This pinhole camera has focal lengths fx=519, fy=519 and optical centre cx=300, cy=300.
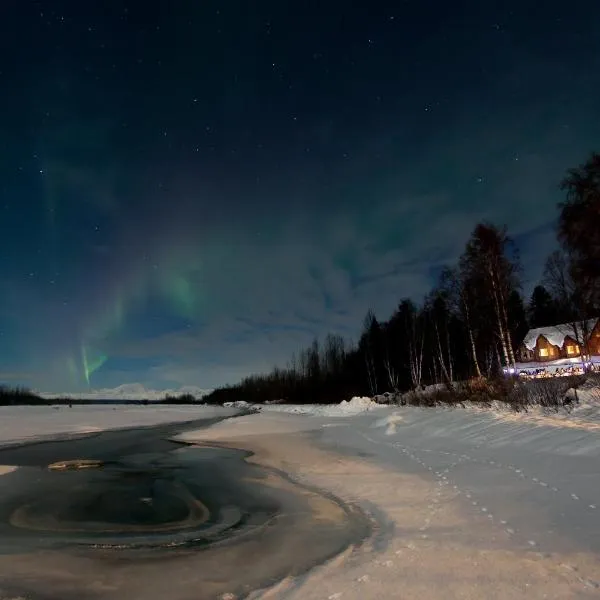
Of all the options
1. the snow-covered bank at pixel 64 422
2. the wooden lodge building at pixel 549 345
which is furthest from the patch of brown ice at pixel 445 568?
the wooden lodge building at pixel 549 345

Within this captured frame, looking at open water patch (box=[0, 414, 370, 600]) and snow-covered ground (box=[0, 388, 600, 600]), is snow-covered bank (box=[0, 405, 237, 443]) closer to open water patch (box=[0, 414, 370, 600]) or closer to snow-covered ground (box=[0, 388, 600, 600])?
open water patch (box=[0, 414, 370, 600])

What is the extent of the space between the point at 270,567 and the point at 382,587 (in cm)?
167

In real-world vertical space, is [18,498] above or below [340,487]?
above

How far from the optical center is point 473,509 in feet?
27.8

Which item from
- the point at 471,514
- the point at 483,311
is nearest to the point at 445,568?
the point at 471,514

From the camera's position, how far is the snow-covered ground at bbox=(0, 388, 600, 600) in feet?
17.2

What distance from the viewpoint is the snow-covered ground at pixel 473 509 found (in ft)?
17.2

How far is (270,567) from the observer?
20.8 feet

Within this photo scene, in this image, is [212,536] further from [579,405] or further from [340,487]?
[579,405]

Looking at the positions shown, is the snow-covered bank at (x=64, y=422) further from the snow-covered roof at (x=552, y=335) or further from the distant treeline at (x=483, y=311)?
the snow-covered roof at (x=552, y=335)

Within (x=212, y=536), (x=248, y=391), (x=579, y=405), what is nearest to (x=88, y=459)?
(x=212, y=536)

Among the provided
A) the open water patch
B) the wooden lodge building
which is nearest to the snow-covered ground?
the open water patch

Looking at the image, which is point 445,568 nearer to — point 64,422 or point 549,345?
→ point 64,422

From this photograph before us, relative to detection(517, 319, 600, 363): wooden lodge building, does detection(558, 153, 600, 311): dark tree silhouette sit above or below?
above
